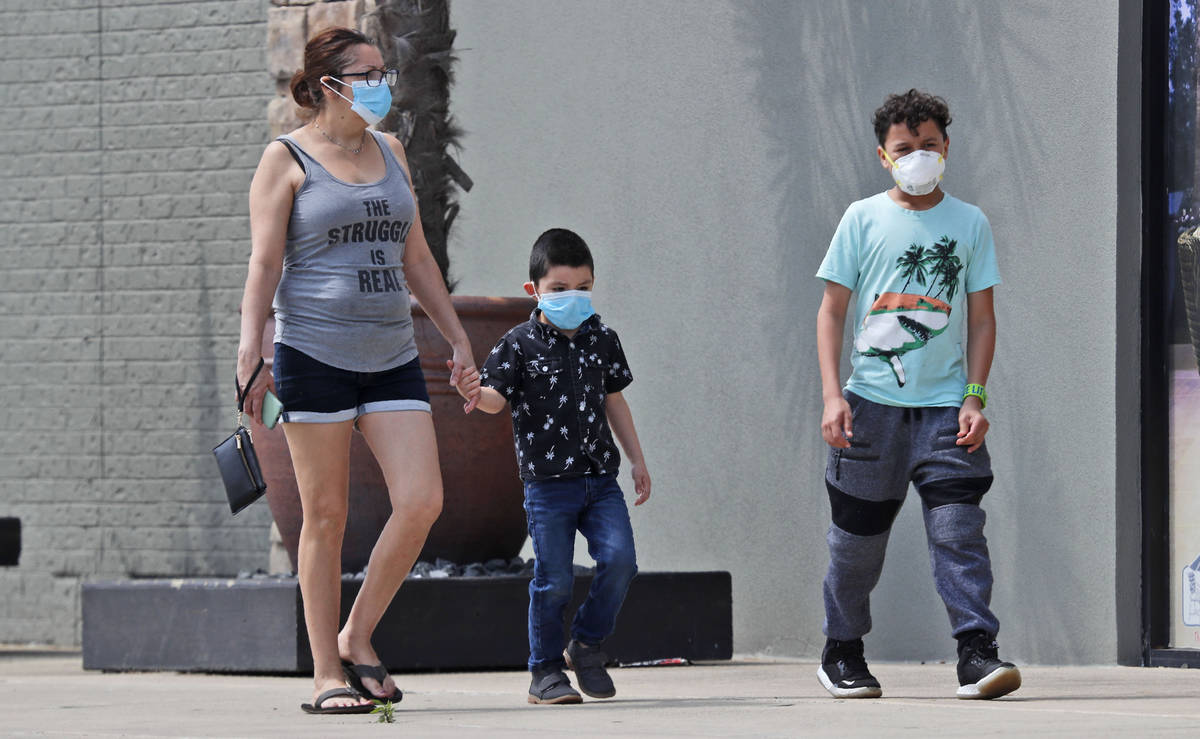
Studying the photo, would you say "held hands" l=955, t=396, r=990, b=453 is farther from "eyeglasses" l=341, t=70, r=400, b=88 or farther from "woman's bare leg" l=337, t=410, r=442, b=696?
"eyeglasses" l=341, t=70, r=400, b=88

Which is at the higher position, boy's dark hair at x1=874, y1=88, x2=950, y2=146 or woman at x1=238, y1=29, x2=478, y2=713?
Answer: boy's dark hair at x1=874, y1=88, x2=950, y2=146

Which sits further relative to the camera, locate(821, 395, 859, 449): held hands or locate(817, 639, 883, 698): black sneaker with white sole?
locate(817, 639, 883, 698): black sneaker with white sole

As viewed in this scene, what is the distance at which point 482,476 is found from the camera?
679cm

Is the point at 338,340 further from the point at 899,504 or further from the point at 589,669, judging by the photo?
the point at 899,504

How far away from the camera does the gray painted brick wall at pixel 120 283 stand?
28.3ft

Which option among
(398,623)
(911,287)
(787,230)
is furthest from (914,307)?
(398,623)

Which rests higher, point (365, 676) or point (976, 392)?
point (976, 392)

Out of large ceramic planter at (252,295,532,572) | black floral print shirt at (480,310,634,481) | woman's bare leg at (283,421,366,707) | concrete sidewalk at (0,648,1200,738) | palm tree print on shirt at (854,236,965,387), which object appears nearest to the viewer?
concrete sidewalk at (0,648,1200,738)

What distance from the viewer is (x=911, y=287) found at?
4.88 meters

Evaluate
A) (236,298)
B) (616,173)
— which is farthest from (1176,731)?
(236,298)

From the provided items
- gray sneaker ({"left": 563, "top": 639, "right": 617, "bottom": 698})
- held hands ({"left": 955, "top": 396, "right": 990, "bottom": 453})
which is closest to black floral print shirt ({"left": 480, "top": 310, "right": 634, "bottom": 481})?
gray sneaker ({"left": 563, "top": 639, "right": 617, "bottom": 698})

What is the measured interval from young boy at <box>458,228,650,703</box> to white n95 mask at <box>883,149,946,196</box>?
828 millimetres

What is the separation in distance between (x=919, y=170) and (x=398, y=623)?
7.97ft

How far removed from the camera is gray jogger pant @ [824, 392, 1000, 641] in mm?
4707
